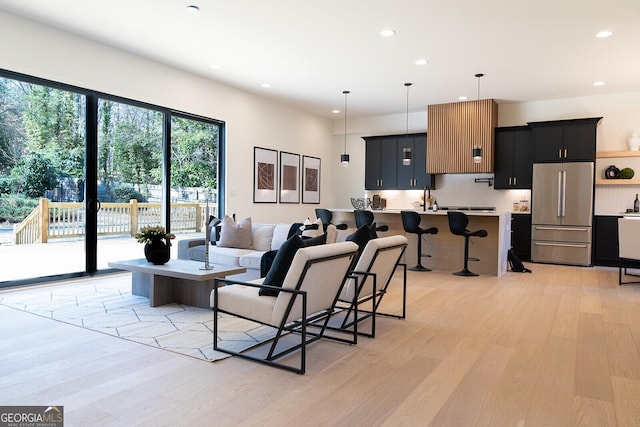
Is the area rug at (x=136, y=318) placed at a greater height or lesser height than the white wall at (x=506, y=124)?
lesser

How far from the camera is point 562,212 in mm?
7730

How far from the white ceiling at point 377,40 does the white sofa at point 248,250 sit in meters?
2.42

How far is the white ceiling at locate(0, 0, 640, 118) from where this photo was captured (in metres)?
4.50

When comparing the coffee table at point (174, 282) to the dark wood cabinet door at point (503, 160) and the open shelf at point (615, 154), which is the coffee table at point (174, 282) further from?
the open shelf at point (615, 154)

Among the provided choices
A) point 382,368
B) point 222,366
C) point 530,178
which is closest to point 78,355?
point 222,366

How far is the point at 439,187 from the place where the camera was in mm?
9523

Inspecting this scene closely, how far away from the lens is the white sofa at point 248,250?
501 cm

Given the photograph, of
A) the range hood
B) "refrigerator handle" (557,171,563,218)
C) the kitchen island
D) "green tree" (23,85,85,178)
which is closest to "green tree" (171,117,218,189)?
"green tree" (23,85,85,178)

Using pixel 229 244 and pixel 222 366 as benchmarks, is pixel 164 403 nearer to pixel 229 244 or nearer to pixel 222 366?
pixel 222 366

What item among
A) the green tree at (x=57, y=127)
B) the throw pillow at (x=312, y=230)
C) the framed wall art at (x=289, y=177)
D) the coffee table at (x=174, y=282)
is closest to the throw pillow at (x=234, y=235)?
the coffee table at (x=174, y=282)

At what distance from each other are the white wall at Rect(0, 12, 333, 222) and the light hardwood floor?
296cm

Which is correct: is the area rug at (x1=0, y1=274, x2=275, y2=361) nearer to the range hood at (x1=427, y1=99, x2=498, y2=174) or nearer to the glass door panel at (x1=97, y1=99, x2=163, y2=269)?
the glass door panel at (x1=97, y1=99, x2=163, y2=269)

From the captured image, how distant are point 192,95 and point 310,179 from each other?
3.66m

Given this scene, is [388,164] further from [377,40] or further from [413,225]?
[377,40]
